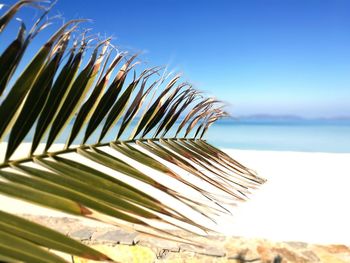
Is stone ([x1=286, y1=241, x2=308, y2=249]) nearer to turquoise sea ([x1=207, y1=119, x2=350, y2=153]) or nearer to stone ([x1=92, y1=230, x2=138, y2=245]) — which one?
stone ([x1=92, y1=230, x2=138, y2=245])

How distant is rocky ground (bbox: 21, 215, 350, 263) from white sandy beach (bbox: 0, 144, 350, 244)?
0.46m

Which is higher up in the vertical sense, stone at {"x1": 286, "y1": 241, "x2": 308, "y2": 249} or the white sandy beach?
the white sandy beach

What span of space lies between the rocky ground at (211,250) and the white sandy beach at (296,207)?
18.1 inches

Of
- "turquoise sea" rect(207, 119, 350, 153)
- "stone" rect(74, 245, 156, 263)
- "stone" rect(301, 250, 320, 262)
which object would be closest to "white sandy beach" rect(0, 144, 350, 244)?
"stone" rect(301, 250, 320, 262)

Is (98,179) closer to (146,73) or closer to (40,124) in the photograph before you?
(40,124)

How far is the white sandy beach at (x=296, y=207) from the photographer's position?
4.52m

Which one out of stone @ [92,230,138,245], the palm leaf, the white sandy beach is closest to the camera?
the palm leaf

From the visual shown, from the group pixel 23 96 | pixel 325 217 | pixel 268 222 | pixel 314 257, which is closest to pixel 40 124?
pixel 23 96

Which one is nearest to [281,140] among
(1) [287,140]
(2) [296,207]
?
(1) [287,140]

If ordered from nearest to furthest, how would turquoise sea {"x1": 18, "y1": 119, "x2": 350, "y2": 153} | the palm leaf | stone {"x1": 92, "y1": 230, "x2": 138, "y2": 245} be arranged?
the palm leaf → stone {"x1": 92, "y1": 230, "x2": 138, "y2": 245} → turquoise sea {"x1": 18, "y1": 119, "x2": 350, "y2": 153}

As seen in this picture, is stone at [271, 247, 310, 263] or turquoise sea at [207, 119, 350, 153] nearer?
stone at [271, 247, 310, 263]

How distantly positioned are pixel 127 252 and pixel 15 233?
9.49 ft

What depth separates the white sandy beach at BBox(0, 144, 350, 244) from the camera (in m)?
4.52

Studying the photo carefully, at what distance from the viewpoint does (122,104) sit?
1.03 metres
